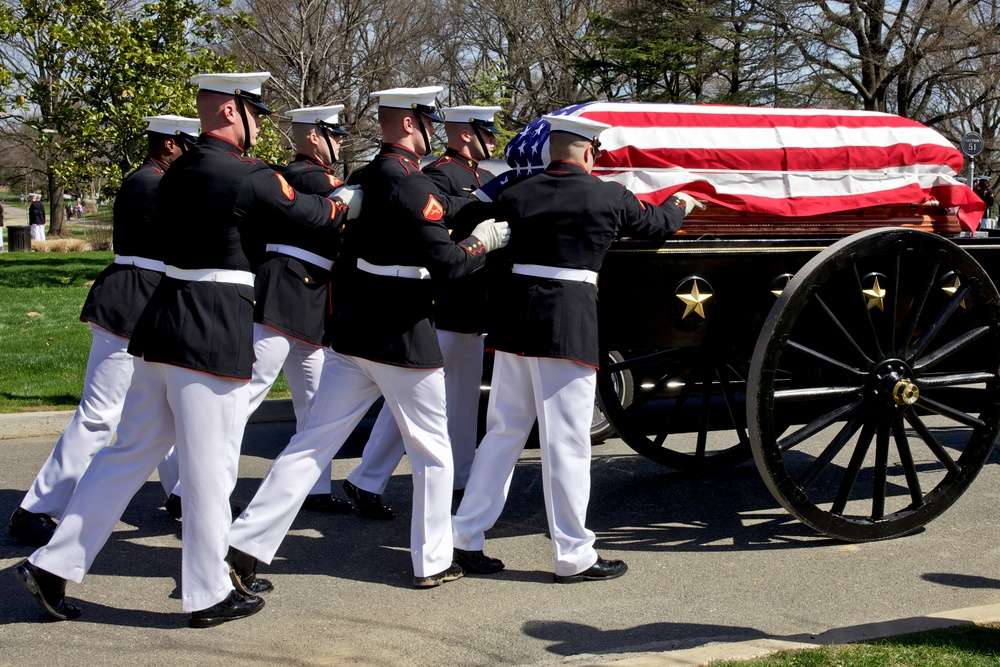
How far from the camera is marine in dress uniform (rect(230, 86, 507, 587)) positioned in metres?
3.97

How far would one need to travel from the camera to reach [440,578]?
410 centimetres

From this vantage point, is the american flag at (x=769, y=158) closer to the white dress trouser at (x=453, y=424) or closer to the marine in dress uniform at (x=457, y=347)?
the marine in dress uniform at (x=457, y=347)

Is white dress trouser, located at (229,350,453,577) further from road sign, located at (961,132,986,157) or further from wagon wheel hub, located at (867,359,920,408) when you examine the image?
road sign, located at (961,132,986,157)

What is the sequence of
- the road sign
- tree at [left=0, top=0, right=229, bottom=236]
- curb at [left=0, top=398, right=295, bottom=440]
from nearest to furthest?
curb at [left=0, top=398, right=295, bottom=440] < tree at [left=0, top=0, right=229, bottom=236] < the road sign

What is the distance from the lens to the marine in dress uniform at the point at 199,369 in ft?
11.8

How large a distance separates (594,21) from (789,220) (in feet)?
66.5

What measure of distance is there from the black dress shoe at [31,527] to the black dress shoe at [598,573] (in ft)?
7.12

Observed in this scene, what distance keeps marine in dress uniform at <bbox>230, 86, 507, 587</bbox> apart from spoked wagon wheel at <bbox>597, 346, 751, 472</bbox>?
130 cm

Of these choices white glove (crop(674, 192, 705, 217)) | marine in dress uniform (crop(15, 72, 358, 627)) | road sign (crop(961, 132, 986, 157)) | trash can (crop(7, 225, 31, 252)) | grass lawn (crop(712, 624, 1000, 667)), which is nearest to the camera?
grass lawn (crop(712, 624, 1000, 667))

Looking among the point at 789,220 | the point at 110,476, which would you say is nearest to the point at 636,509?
the point at 789,220

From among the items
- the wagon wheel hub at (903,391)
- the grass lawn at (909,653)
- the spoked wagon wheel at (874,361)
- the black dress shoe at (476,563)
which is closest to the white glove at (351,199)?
the black dress shoe at (476,563)

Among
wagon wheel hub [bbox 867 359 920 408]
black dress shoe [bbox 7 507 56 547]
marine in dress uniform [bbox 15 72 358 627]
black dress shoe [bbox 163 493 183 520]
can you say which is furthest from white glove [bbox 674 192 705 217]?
black dress shoe [bbox 7 507 56 547]

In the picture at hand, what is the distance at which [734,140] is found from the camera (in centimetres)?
477

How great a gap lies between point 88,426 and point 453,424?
1.72 meters
